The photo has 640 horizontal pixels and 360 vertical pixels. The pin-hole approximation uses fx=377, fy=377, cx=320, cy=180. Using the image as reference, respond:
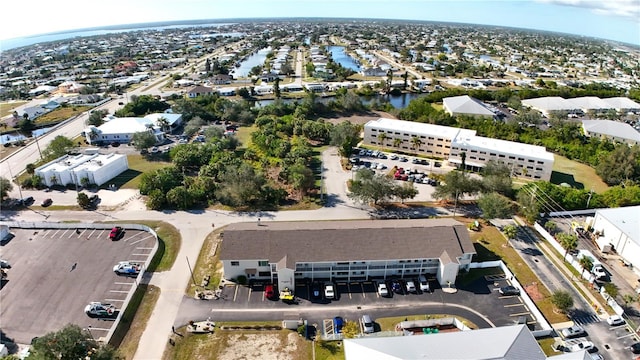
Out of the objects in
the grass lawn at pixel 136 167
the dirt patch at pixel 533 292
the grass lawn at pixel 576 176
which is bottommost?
the dirt patch at pixel 533 292

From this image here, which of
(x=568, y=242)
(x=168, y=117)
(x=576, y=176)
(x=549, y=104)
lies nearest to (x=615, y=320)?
(x=568, y=242)

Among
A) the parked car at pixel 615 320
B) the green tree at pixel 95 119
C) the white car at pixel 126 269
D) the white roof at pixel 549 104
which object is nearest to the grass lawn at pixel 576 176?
the parked car at pixel 615 320

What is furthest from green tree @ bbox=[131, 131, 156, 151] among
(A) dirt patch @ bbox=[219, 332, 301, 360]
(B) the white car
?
(A) dirt patch @ bbox=[219, 332, 301, 360]

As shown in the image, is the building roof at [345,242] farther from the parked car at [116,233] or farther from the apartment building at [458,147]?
the apartment building at [458,147]

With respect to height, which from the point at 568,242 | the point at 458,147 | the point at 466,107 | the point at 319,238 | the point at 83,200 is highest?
the point at 466,107

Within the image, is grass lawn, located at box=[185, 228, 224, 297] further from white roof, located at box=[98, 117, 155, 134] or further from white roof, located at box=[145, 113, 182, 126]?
white roof, located at box=[145, 113, 182, 126]

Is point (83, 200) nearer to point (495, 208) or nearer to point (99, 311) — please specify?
point (99, 311)
